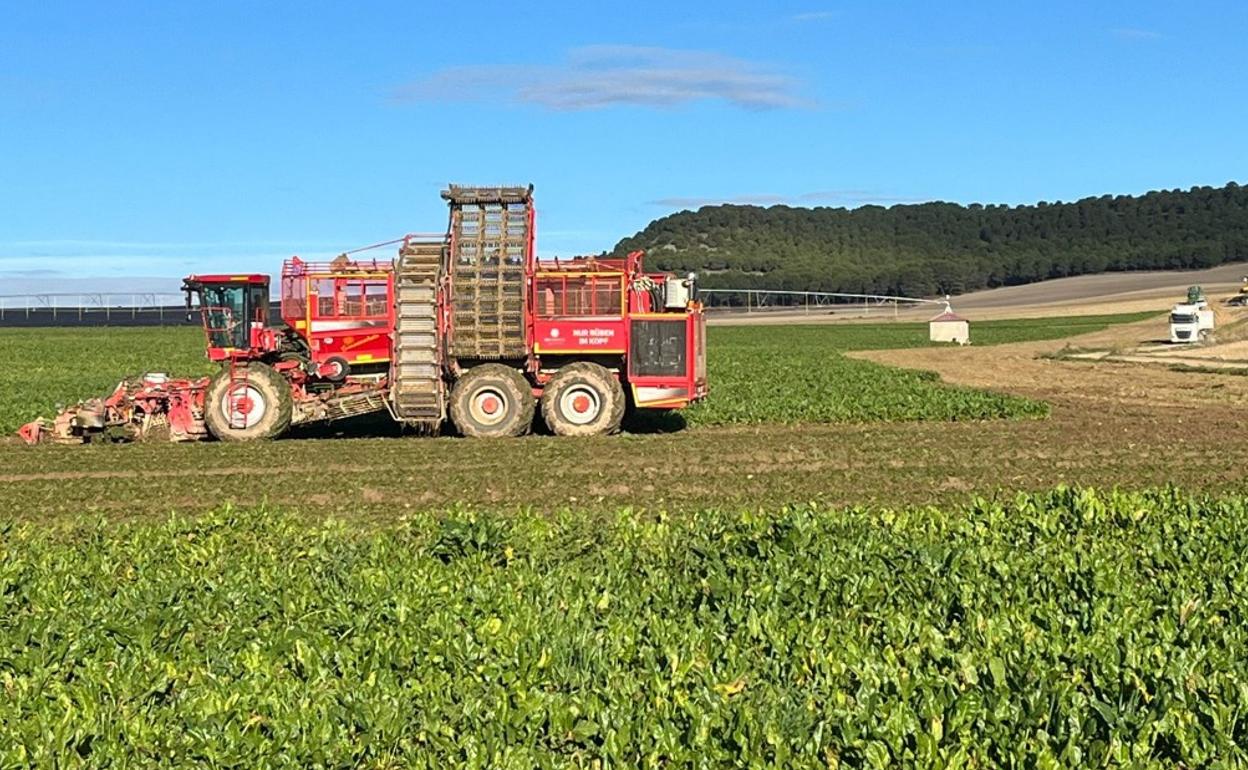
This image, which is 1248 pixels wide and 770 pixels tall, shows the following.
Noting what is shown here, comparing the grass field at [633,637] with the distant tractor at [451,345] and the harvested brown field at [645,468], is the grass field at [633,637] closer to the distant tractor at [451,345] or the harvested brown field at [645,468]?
the harvested brown field at [645,468]

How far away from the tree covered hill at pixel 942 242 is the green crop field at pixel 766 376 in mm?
54956

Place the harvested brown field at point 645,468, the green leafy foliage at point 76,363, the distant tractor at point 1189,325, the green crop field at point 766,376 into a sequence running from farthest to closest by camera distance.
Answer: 1. the distant tractor at point 1189,325
2. the green leafy foliage at point 76,363
3. the green crop field at point 766,376
4. the harvested brown field at point 645,468

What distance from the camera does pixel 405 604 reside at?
26.0ft

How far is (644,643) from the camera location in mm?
7371

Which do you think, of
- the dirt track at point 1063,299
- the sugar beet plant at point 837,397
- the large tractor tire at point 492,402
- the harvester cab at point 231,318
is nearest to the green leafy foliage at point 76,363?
the harvester cab at point 231,318

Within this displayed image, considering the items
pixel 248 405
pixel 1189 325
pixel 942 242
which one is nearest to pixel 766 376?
pixel 248 405

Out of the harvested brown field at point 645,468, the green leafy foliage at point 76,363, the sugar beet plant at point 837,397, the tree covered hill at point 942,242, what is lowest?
the harvested brown field at point 645,468

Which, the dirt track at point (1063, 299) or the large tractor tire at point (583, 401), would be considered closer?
the large tractor tire at point (583, 401)

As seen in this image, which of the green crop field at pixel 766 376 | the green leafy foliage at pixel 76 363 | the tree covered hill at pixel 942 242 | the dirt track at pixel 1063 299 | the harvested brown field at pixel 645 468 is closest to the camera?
the harvested brown field at pixel 645 468

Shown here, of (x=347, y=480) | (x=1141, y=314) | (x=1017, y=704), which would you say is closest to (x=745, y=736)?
(x=1017, y=704)

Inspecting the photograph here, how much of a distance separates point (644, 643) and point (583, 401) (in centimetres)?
1307

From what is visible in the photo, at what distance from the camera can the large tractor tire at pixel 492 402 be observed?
2019 cm

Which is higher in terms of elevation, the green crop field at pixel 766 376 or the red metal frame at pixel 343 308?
the red metal frame at pixel 343 308

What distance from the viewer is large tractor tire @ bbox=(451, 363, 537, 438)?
66.2ft
